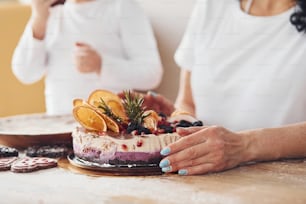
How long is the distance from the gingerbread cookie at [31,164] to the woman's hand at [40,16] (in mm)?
1144

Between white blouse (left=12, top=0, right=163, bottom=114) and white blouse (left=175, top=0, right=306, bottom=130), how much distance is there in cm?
59

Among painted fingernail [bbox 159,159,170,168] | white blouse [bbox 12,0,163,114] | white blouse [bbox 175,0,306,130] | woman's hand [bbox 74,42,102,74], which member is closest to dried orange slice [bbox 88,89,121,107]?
painted fingernail [bbox 159,159,170,168]

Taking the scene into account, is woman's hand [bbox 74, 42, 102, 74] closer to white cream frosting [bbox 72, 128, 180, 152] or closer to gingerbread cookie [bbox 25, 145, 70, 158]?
gingerbread cookie [bbox 25, 145, 70, 158]

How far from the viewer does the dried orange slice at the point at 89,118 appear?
4.23 ft

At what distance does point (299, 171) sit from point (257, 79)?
19.5 inches

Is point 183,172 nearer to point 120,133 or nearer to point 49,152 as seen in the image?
point 120,133

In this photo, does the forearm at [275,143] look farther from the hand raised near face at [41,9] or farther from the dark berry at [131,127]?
the hand raised near face at [41,9]

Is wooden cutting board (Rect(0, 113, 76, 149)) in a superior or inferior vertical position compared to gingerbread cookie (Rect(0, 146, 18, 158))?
superior

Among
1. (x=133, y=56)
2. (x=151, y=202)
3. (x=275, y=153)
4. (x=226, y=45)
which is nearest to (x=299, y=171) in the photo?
(x=275, y=153)

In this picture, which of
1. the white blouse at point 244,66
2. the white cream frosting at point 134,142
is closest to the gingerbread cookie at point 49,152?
the white cream frosting at point 134,142

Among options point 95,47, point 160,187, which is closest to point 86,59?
point 95,47

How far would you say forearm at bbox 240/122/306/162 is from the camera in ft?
4.23

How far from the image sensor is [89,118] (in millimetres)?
1308

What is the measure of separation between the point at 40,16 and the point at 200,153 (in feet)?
4.40
